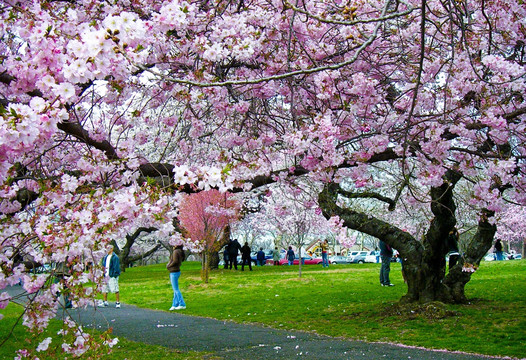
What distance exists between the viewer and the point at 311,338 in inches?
302

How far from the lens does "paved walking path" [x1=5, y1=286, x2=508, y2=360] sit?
6291 millimetres

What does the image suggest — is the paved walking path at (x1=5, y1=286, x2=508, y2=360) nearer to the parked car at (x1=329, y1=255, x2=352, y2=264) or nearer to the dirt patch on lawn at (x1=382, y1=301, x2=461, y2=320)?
the dirt patch on lawn at (x1=382, y1=301, x2=461, y2=320)

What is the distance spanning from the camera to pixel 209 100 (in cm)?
658

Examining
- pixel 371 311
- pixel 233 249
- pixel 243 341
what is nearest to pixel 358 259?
pixel 233 249

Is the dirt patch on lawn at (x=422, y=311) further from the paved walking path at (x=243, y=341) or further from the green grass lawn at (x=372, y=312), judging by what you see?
the paved walking path at (x=243, y=341)

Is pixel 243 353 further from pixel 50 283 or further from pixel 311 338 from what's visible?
pixel 50 283

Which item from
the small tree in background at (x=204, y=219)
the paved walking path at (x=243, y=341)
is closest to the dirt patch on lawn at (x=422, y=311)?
the paved walking path at (x=243, y=341)

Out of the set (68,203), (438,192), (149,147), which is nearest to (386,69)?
(438,192)

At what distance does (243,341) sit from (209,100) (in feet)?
11.0

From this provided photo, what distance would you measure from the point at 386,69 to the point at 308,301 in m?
6.64

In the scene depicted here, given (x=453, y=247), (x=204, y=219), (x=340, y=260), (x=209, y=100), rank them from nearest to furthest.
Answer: (x=209, y=100) < (x=453, y=247) < (x=204, y=219) < (x=340, y=260)

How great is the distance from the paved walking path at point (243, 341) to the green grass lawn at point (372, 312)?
16.9 inches

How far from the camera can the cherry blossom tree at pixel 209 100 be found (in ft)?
12.0

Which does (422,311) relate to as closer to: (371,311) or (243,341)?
(371,311)
